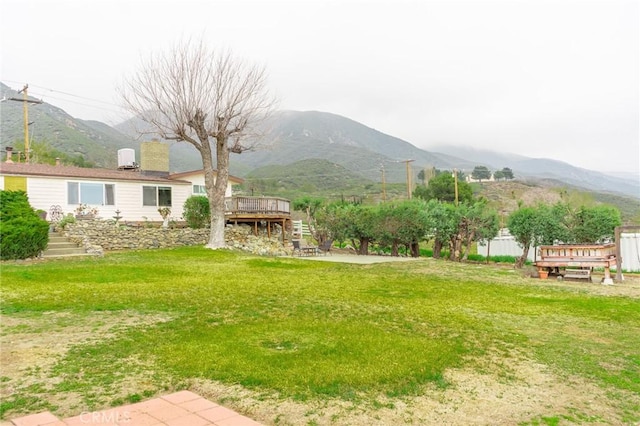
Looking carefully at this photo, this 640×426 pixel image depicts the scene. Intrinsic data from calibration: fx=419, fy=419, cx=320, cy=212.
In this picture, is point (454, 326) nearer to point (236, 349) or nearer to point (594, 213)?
point (236, 349)

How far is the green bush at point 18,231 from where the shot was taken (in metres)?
13.4

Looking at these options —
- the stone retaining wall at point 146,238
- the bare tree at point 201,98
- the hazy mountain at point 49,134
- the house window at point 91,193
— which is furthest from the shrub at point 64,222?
the hazy mountain at point 49,134

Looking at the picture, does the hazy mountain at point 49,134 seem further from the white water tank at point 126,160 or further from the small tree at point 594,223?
the small tree at point 594,223

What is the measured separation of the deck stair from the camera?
15355 mm

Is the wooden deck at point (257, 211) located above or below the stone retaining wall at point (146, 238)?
above

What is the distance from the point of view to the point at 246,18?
22188mm

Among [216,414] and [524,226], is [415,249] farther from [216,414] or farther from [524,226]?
[216,414]

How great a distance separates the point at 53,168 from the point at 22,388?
70.4 ft

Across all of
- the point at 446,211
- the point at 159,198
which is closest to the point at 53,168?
the point at 159,198

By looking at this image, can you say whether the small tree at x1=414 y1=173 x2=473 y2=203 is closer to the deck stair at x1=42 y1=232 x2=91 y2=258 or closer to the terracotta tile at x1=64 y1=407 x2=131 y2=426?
the deck stair at x1=42 y1=232 x2=91 y2=258

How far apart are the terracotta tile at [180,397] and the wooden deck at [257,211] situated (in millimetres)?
19933

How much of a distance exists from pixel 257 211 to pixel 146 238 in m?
6.32

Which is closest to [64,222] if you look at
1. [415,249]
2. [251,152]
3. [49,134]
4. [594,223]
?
[415,249]

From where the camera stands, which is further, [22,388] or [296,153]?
[296,153]
